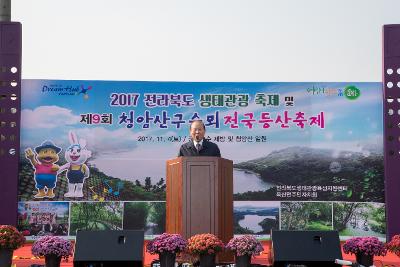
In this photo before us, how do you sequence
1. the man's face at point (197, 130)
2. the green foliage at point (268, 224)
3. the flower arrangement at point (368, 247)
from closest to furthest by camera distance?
the flower arrangement at point (368, 247) < the man's face at point (197, 130) < the green foliage at point (268, 224)

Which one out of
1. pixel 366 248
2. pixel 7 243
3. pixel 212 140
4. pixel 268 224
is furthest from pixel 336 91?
pixel 7 243

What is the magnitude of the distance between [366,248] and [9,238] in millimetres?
3346

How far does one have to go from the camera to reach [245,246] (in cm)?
518

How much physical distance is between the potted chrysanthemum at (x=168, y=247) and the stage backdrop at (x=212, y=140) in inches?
156

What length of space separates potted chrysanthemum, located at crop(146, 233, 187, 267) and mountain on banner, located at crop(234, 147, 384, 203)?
162 inches

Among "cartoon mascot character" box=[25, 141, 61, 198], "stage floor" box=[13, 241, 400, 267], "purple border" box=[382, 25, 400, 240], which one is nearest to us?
"stage floor" box=[13, 241, 400, 267]

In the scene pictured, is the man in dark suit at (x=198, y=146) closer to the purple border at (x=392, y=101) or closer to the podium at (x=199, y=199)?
the podium at (x=199, y=199)

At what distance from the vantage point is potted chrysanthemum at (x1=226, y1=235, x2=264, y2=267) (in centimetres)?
518

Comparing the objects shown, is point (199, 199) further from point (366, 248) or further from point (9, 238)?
point (9, 238)

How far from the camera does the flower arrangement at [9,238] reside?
5527 millimetres

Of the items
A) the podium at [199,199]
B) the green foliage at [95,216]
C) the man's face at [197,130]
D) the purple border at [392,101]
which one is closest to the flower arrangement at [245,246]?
the podium at [199,199]

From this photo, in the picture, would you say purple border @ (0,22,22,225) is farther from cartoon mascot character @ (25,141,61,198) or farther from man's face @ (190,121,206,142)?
man's face @ (190,121,206,142)

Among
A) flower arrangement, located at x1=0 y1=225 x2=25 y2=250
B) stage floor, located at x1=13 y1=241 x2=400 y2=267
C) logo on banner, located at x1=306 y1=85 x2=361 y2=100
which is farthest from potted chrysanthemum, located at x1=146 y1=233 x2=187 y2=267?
logo on banner, located at x1=306 y1=85 x2=361 y2=100

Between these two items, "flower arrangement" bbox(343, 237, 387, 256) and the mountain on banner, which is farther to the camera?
the mountain on banner
